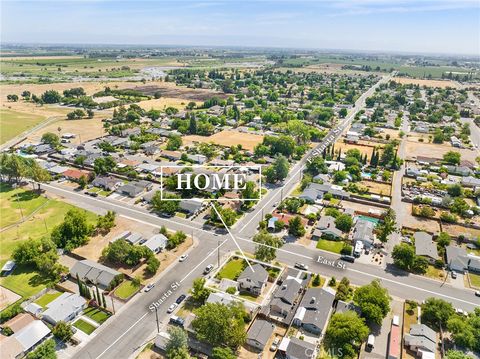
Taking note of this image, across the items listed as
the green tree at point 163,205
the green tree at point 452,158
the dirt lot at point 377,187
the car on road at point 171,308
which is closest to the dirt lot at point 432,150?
the green tree at point 452,158

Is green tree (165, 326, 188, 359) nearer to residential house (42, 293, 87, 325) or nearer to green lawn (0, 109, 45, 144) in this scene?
residential house (42, 293, 87, 325)

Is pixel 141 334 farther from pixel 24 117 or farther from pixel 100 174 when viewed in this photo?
pixel 24 117

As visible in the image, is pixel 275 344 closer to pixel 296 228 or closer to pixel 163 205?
pixel 296 228

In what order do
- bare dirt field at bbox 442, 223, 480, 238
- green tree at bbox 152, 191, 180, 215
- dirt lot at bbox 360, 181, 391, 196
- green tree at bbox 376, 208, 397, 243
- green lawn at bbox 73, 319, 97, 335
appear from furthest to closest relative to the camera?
dirt lot at bbox 360, 181, 391, 196 → green tree at bbox 152, 191, 180, 215 → bare dirt field at bbox 442, 223, 480, 238 → green tree at bbox 376, 208, 397, 243 → green lawn at bbox 73, 319, 97, 335

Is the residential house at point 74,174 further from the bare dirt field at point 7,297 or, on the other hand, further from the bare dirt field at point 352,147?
the bare dirt field at point 352,147

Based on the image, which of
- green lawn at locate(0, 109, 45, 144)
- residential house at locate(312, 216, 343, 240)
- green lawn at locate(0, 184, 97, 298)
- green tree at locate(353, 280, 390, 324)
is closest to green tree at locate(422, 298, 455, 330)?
green tree at locate(353, 280, 390, 324)

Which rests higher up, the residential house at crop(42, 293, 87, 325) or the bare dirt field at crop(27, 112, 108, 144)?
the bare dirt field at crop(27, 112, 108, 144)

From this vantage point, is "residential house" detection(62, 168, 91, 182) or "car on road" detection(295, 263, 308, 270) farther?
"residential house" detection(62, 168, 91, 182)

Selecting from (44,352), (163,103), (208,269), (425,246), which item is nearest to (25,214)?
(44,352)
